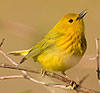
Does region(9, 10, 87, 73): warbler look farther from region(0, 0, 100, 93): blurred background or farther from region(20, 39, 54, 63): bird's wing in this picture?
region(0, 0, 100, 93): blurred background

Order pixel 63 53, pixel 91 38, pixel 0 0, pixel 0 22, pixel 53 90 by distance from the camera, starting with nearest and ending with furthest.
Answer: pixel 0 22
pixel 53 90
pixel 63 53
pixel 91 38
pixel 0 0

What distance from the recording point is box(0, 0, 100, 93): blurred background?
282cm

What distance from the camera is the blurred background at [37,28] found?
111 inches

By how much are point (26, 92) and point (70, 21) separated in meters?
1.74

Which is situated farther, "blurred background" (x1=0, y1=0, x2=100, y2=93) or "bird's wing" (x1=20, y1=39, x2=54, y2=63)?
"bird's wing" (x1=20, y1=39, x2=54, y2=63)

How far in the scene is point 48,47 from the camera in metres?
4.11

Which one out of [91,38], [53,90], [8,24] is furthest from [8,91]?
[8,24]

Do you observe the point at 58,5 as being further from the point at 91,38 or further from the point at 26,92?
the point at 26,92

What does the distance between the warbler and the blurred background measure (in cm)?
13

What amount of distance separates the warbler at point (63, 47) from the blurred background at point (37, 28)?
135 mm

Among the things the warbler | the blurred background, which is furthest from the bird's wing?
the blurred background

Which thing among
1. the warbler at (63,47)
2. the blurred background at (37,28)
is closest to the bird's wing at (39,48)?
the warbler at (63,47)

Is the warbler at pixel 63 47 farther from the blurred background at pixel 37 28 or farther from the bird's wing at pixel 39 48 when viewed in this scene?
the blurred background at pixel 37 28

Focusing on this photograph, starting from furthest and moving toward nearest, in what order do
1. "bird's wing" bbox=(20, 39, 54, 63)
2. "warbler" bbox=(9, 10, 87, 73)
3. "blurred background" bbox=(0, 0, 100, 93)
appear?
"bird's wing" bbox=(20, 39, 54, 63), "warbler" bbox=(9, 10, 87, 73), "blurred background" bbox=(0, 0, 100, 93)
